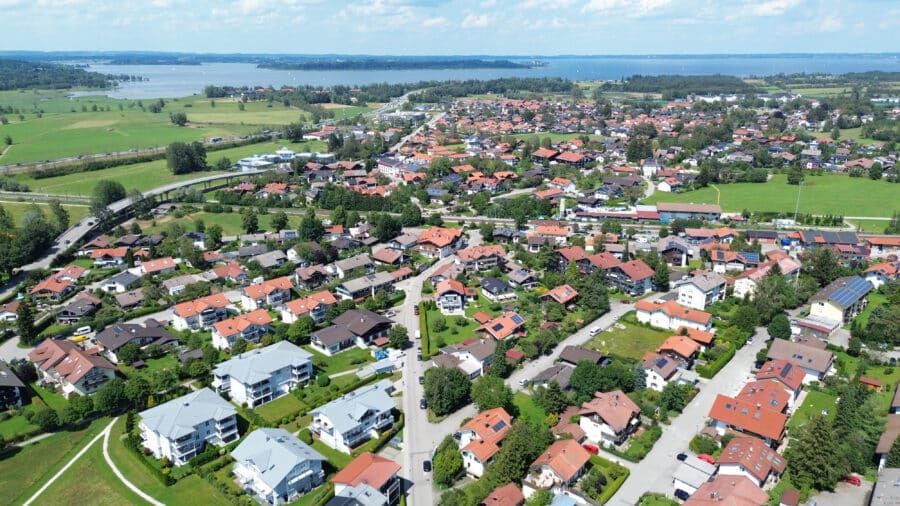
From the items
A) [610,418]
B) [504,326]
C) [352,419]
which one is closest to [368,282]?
[504,326]

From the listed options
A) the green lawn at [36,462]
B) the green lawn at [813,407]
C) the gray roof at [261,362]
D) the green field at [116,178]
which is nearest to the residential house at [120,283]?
the gray roof at [261,362]

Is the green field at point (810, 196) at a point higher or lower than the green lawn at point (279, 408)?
higher

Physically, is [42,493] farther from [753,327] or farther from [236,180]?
[236,180]

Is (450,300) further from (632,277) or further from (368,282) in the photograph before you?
(632,277)

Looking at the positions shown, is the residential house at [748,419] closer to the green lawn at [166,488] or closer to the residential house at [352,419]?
the residential house at [352,419]

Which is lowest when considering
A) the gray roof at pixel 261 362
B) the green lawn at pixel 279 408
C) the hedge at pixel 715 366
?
the green lawn at pixel 279 408

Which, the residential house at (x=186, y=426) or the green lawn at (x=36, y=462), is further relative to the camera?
the residential house at (x=186, y=426)

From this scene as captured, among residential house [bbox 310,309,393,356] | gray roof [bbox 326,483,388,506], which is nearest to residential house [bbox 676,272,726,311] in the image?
residential house [bbox 310,309,393,356]
